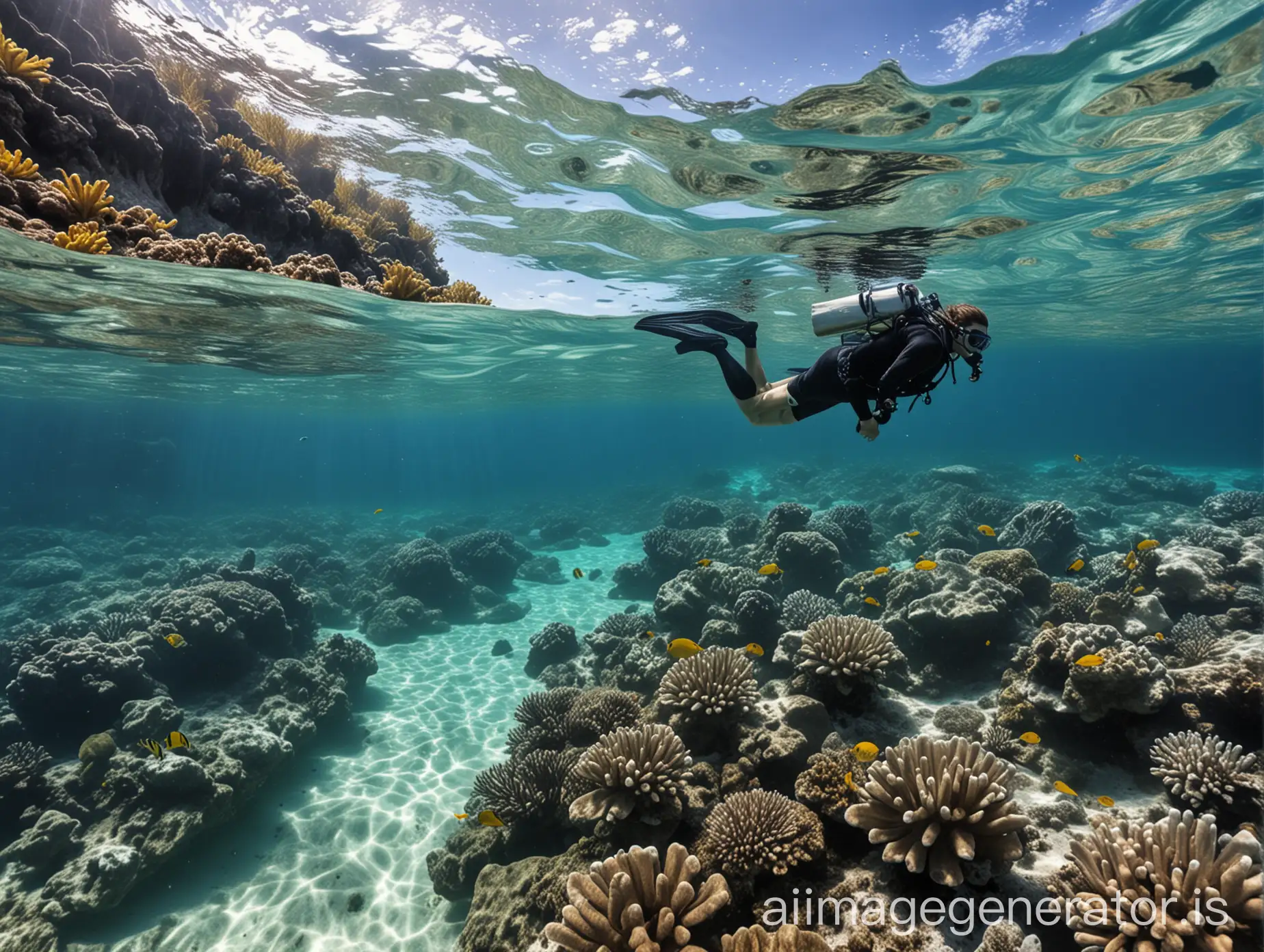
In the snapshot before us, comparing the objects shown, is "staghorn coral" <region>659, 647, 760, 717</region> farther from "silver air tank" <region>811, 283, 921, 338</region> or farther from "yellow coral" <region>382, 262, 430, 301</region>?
"yellow coral" <region>382, 262, 430, 301</region>

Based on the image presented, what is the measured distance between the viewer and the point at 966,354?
514 centimetres

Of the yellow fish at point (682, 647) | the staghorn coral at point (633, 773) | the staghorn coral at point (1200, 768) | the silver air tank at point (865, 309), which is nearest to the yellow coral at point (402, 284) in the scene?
the silver air tank at point (865, 309)

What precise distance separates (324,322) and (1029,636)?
64.4 feet

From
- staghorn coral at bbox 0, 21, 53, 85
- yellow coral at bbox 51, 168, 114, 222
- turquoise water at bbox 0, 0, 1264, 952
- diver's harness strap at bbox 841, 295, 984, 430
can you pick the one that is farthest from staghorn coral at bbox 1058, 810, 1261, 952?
staghorn coral at bbox 0, 21, 53, 85

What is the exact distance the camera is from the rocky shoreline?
8.11m

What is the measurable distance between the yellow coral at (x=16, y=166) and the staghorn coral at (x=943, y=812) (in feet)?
42.4

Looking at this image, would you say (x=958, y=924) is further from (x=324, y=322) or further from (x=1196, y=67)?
(x=324, y=322)

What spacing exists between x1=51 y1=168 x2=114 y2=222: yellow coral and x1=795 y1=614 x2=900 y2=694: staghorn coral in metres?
12.0

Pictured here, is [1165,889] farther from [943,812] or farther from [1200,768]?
[1200,768]

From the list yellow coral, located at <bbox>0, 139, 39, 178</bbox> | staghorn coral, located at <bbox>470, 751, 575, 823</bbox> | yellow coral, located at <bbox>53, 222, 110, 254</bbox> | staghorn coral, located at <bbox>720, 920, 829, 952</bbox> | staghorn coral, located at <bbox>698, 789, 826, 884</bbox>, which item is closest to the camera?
staghorn coral, located at <bbox>720, 920, 829, 952</bbox>

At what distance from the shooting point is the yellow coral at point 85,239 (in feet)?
→ 27.5

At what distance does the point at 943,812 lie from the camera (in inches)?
151

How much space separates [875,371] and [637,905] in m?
5.28

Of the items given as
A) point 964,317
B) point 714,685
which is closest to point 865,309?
point 964,317
